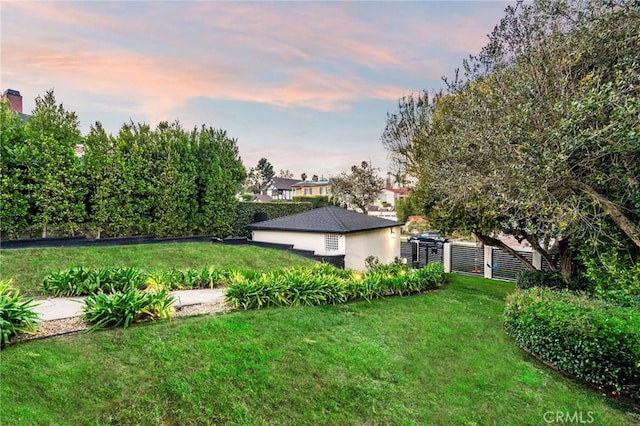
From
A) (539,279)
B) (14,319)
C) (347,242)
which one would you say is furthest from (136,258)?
(539,279)

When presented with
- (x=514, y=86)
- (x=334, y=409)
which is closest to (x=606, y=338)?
(x=334, y=409)

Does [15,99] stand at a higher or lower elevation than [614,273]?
higher

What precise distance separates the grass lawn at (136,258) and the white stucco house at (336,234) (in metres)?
1.35

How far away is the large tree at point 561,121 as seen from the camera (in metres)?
5.54

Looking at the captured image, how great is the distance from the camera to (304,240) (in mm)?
14578

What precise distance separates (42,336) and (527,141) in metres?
8.49

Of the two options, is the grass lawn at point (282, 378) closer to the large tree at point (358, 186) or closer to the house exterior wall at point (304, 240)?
the house exterior wall at point (304, 240)

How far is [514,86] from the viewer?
23.2 ft

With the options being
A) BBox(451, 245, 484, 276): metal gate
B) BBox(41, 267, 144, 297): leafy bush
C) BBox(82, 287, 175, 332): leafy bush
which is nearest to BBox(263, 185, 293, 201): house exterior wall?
BBox(451, 245, 484, 276): metal gate

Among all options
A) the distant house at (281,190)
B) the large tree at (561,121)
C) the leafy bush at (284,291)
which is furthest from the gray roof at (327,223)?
the distant house at (281,190)

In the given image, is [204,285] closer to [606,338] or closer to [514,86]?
[606,338]

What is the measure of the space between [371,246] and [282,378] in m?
11.7

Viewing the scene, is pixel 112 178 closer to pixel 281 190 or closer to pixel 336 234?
pixel 336 234

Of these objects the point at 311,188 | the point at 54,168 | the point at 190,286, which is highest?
the point at 311,188
